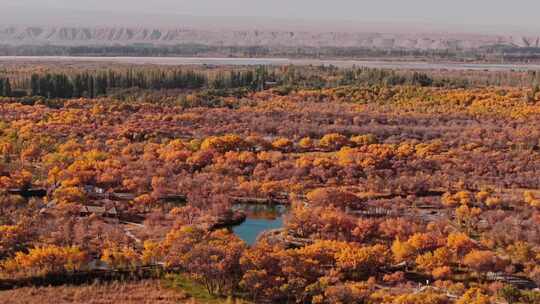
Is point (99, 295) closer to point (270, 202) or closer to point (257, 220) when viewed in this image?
point (257, 220)

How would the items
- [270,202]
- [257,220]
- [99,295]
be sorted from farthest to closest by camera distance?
[270,202]
[257,220]
[99,295]

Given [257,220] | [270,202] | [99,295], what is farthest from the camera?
[270,202]

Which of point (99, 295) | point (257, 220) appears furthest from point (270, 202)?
point (99, 295)

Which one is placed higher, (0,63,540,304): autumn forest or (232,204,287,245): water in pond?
(0,63,540,304): autumn forest

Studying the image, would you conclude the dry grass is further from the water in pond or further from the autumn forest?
the water in pond

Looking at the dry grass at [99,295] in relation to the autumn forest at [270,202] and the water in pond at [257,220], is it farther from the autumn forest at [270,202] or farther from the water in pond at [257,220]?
the water in pond at [257,220]

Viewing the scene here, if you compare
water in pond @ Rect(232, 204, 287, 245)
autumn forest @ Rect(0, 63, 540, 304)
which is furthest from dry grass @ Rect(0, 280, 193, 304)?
water in pond @ Rect(232, 204, 287, 245)
